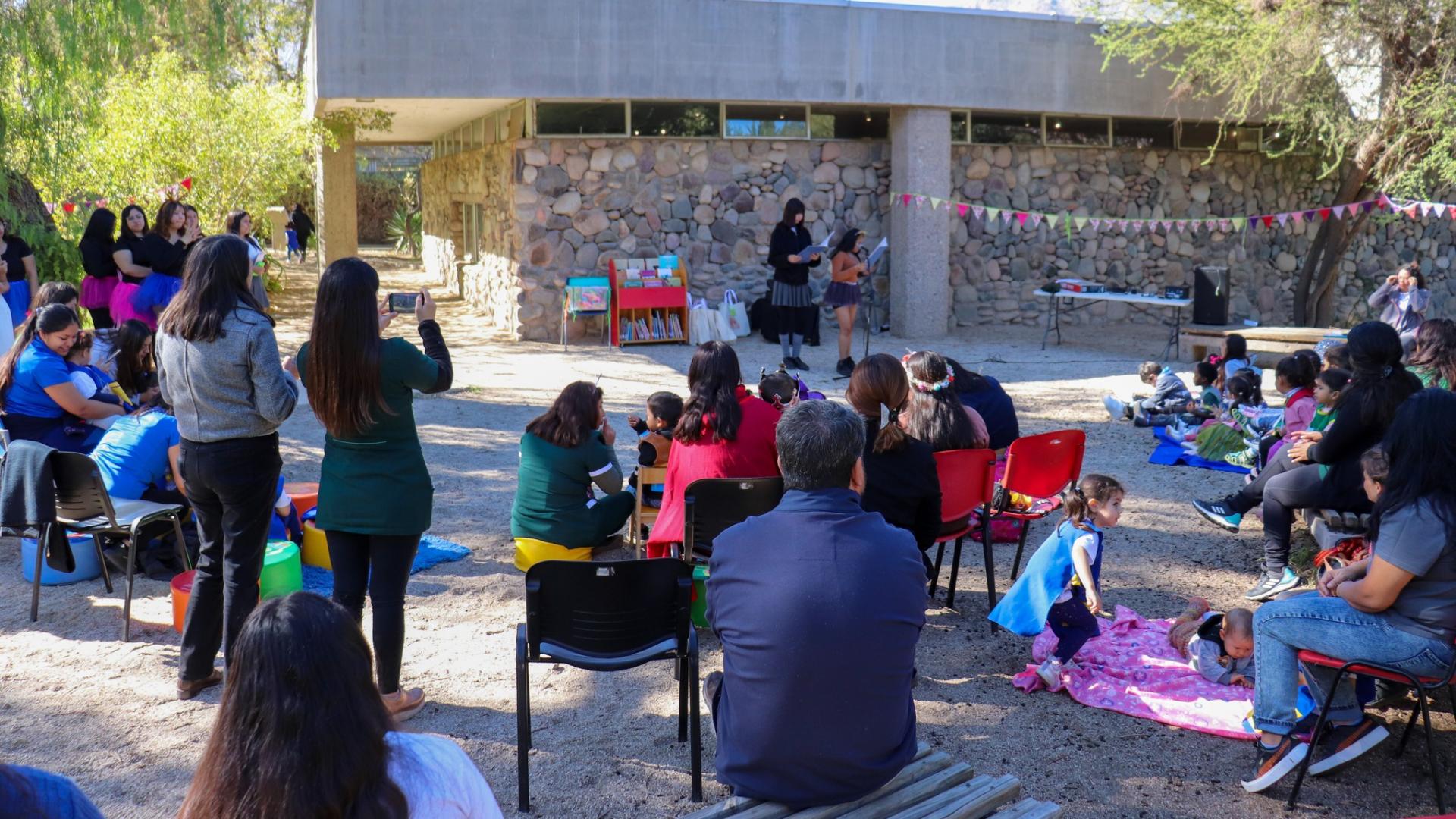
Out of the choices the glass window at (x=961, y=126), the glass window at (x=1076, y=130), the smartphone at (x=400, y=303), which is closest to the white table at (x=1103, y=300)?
the glass window at (x=1076, y=130)

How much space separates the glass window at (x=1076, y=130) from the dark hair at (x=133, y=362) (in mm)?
11119

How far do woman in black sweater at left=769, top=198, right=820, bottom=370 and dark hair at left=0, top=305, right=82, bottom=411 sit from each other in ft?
21.8

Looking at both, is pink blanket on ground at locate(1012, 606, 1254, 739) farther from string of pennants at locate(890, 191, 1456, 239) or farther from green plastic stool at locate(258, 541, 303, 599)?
string of pennants at locate(890, 191, 1456, 239)

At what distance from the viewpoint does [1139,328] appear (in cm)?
1469

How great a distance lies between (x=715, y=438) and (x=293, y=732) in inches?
113

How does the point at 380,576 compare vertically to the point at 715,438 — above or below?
below

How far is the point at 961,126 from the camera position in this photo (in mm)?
13984

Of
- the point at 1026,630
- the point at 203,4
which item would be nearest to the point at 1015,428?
the point at 1026,630

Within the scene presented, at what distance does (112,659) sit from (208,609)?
28.9 inches

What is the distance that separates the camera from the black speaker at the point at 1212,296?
Result: 13.1m

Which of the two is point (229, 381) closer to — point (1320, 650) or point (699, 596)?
point (699, 596)

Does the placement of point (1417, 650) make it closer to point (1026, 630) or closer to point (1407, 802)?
point (1407, 802)

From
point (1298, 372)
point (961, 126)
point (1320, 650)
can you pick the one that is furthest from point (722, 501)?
point (961, 126)

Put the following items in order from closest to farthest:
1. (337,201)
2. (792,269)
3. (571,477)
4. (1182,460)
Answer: (571,477)
(1182,460)
(792,269)
(337,201)
